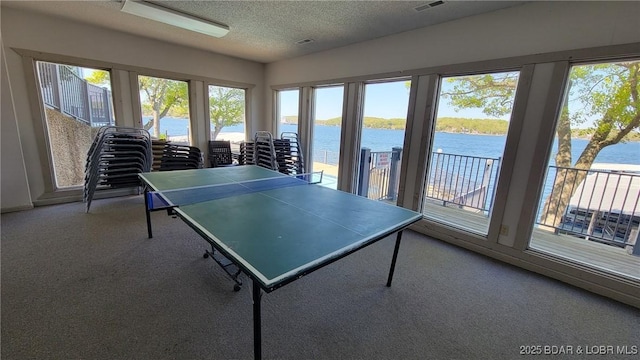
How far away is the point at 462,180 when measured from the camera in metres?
4.02

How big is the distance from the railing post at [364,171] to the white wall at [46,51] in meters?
3.49

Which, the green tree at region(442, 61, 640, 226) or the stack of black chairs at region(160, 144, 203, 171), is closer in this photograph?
the green tree at region(442, 61, 640, 226)

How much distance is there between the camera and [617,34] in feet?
6.50

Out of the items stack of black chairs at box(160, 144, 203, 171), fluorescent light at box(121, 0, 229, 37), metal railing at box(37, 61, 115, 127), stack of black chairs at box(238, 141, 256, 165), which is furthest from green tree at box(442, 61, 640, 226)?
metal railing at box(37, 61, 115, 127)

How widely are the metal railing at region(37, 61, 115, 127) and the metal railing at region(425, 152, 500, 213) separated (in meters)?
5.26

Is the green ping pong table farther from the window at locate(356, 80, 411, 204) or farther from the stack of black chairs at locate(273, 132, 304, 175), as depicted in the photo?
the stack of black chairs at locate(273, 132, 304, 175)

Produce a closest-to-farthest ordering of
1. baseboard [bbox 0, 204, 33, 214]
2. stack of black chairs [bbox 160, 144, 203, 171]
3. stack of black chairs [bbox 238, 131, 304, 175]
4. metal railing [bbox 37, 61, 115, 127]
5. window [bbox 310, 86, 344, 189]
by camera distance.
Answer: baseboard [bbox 0, 204, 33, 214], metal railing [bbox 37, 61, 115, 127], stack of black chairs [bbox 160, 144, 203, 171], window [bbox 310, 86, 344, 189], stack of black chairs [bbox 238, 131, 304, 175]

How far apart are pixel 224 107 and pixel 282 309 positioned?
455cm

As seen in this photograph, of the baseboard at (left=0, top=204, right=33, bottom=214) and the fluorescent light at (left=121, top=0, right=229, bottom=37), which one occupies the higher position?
the fluorescent light at (left=121, top=0, right=229, bottom=37)

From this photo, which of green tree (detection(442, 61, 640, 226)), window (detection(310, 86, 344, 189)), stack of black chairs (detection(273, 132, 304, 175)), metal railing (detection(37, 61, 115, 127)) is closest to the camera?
green tree (detection(442, 61, 640, 226))

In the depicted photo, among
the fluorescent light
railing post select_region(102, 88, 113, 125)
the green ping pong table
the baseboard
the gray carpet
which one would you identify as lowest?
the gray carpet

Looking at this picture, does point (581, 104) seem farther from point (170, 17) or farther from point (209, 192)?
point (170, 17)

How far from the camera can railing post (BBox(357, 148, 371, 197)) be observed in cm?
417

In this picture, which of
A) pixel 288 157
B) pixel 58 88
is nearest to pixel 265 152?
pixel 288 157
